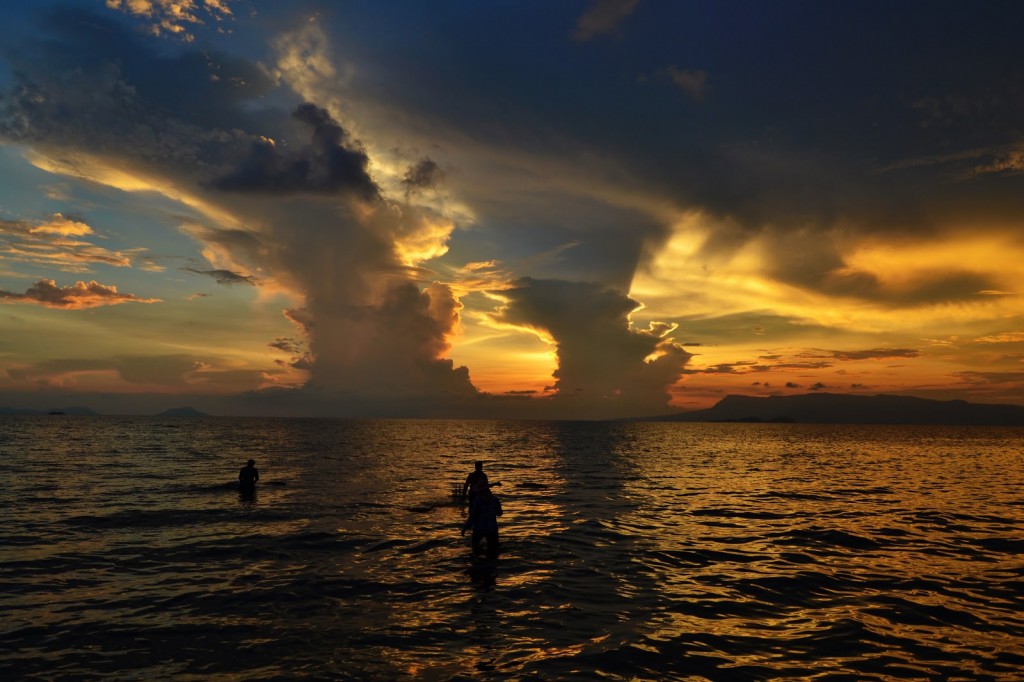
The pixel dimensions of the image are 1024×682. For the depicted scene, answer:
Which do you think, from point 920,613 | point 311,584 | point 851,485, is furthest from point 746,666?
point 851,485

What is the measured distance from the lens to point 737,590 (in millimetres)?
17406

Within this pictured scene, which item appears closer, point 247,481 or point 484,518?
point 484,518

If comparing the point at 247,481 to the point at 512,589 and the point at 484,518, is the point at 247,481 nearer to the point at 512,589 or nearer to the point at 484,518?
the point at 484,518

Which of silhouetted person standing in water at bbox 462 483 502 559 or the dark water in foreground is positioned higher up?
silhouetted person standing in water at bbox 462 483 502 559

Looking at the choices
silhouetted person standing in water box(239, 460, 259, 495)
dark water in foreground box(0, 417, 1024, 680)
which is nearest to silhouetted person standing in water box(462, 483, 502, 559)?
dark water in foreground box(0, 417, 1024, 680)

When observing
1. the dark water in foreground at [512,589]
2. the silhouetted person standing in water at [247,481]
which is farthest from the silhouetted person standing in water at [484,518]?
the silhouetted person standing in water at [247,481]

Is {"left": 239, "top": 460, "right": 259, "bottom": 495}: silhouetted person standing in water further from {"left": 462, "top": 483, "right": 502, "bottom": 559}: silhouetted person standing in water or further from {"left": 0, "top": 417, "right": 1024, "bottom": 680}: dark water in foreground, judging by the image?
{"left": 462, "top": 483, "right": 502, "bottom": 559}: silhouetted person standing in water

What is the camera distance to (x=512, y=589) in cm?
1759

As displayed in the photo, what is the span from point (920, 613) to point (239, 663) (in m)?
17.4

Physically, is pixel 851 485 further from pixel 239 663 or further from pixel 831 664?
pixel 239 663

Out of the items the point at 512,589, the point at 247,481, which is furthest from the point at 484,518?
the point at 247,481

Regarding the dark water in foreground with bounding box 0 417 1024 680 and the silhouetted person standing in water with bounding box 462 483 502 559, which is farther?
the silhouetted person standing in water with bounding box 462 483 502 559

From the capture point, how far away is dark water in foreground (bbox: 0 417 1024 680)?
12.4 m

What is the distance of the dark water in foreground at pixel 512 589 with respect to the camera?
488 inches
